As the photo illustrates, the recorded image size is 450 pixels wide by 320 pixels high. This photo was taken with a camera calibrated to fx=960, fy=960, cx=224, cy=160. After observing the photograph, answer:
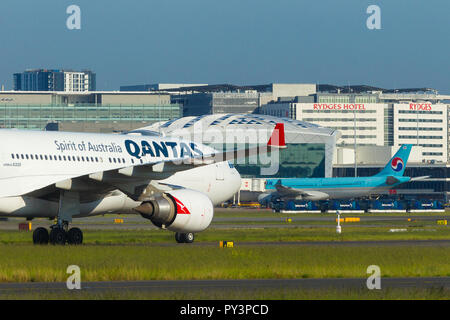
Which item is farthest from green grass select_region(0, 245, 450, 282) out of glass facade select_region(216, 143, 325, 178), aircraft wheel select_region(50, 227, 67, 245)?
glass facade select_region(216, 143, 325, 178)

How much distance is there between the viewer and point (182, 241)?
42438 millimetres

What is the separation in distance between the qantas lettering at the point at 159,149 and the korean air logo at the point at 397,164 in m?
95.1

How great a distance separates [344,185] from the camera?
5359 inches

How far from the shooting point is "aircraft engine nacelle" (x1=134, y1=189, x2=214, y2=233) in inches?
1438

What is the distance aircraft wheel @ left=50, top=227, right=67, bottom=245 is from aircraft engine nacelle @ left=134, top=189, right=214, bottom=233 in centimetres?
323

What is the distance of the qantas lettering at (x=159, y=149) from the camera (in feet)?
133

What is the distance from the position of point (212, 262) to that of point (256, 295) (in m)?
9.29

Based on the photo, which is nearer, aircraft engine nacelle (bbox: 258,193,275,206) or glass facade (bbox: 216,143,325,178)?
aircraft engine nacelle (bbox: 258,193,275,206)

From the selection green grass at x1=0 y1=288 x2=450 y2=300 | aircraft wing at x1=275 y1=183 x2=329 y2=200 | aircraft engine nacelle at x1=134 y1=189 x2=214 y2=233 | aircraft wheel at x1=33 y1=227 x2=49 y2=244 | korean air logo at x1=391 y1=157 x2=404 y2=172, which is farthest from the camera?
korean air logo at x1=391 y1=157 x2=404 y2=172

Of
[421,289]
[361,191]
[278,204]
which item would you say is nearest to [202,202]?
[421,289]

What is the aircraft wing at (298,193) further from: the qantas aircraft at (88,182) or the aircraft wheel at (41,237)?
the aircraft wheel at (41,237)

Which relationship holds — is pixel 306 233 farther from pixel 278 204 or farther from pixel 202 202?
pixel 278 204

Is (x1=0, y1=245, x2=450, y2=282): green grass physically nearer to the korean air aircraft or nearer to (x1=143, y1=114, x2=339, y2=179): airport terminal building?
the korean air aircraft
